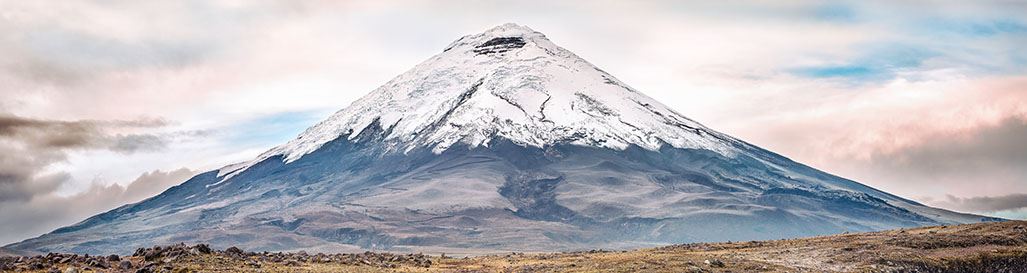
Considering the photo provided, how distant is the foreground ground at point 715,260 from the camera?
47781 millimetres

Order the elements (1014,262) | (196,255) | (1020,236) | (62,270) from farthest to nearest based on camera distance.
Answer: (1020,236) < (1014,262) < (196,255) < (62,270)

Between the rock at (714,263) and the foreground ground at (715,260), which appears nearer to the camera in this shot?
the foreground ground at (715,260)

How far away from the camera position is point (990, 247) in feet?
207

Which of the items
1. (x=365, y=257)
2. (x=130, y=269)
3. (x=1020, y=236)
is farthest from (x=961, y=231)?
(x=130, y=269)

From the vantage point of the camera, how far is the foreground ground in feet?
157

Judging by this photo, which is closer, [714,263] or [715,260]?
[714,263]

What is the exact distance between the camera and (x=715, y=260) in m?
57.7

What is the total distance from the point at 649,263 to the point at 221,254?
24.2 m

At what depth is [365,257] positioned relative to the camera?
196 feet

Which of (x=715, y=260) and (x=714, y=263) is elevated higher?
(x=715, y=260)

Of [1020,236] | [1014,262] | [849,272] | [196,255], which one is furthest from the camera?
[1020,236]

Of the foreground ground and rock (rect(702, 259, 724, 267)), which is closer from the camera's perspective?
the foreground ground

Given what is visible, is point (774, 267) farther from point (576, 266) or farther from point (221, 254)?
point (221, 254)

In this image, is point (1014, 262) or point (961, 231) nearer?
point (1014, 262)
